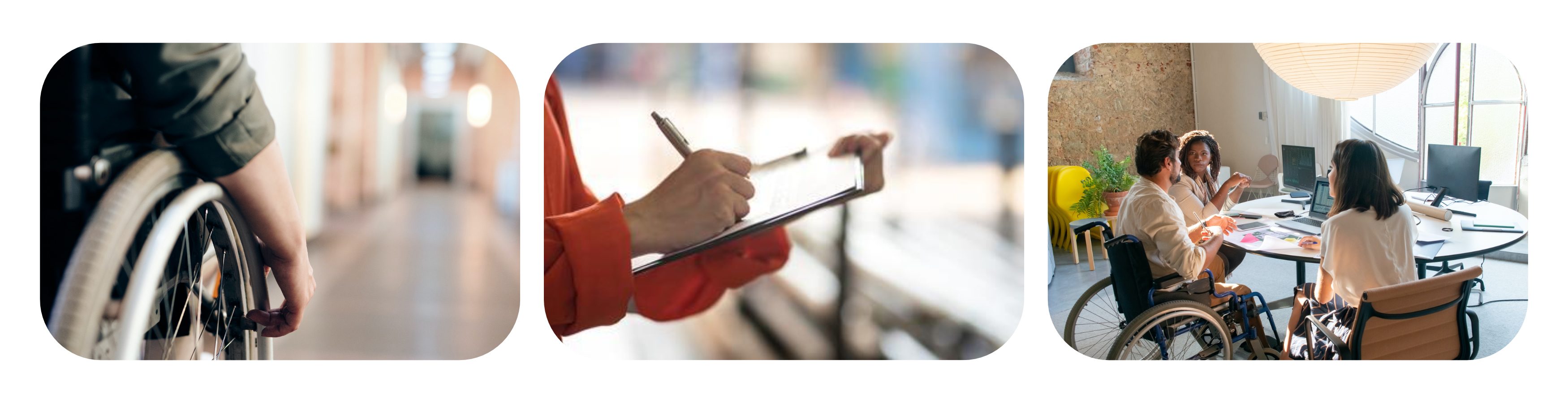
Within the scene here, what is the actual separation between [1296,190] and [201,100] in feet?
8.29

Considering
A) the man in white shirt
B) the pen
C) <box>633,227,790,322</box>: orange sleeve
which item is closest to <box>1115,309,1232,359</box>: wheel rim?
the man in white shirt

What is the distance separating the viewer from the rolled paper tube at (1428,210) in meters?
1.96

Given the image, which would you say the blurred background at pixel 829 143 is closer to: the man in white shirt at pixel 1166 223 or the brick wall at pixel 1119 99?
the brick wall at pixel 1119 99

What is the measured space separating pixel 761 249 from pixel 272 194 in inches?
45.2

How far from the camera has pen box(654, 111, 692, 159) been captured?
76.5 inches

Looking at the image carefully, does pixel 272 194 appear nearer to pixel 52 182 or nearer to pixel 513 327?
pixel 52 182

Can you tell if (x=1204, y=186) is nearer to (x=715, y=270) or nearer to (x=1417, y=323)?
(x=1417, y=323)

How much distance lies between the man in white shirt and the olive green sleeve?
205cm

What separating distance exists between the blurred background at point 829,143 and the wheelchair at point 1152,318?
0.64 ft

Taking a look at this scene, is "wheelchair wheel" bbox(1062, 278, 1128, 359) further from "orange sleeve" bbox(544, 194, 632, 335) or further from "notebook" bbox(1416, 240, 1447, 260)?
"orange sleeve" bbox(544, 194, 632, 335)

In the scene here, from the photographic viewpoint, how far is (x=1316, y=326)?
2029mm

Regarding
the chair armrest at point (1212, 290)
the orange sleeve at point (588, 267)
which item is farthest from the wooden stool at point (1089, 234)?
the orange sleeve at point (588, 267)

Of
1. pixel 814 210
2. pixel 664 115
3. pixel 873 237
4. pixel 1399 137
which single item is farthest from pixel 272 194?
pixel 1399 137

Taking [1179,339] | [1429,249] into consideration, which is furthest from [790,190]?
[1429,249]
